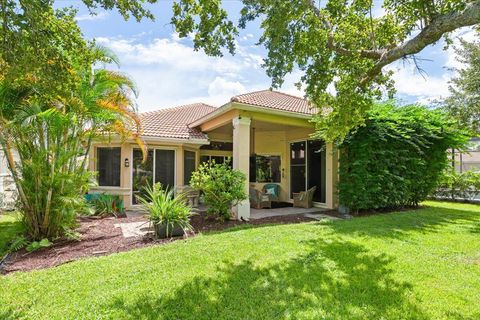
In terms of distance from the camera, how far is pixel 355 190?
34.8 feet

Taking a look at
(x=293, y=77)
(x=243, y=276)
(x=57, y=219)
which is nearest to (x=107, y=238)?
(x=57, y=219)

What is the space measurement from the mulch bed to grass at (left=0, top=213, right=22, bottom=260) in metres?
0.69

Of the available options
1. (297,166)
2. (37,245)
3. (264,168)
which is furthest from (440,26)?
(264,168)

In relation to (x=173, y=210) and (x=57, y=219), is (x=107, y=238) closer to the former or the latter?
(x=57, y=219)

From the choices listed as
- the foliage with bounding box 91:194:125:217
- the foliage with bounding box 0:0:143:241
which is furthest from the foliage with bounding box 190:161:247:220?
the foliage with bounding box 91:194:125:217

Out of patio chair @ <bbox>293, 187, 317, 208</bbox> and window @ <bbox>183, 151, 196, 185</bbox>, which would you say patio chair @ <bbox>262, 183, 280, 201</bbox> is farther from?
window @ <bbox>183, 151, 196, 185</bbox>

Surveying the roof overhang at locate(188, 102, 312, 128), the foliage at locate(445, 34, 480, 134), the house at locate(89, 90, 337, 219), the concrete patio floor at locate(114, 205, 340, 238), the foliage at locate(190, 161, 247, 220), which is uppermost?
the foliage at locate(445, 34, 480, 134)

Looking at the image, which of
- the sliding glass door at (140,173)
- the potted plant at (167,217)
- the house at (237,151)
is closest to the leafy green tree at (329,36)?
the house at (237,151)

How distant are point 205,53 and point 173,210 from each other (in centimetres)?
422

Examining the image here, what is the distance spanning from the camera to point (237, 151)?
10.1m

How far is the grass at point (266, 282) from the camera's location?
3646 mm

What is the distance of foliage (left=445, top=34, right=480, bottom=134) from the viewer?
1560cm

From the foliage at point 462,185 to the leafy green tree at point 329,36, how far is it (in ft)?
34.0

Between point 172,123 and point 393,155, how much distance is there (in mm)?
10687
